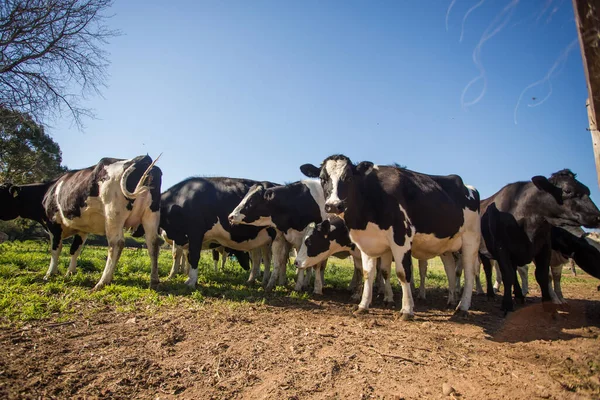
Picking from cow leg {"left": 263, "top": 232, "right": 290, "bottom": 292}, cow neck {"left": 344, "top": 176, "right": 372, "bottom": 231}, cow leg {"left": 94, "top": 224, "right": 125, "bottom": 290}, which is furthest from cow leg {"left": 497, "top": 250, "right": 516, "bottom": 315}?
cow leg {"left": 94, "top": 224, "right": 125, "bottom": 290}

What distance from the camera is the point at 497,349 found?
179 inches

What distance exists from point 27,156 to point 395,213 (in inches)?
1149

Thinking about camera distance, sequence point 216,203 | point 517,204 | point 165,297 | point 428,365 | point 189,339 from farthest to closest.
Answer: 1. point 216,203
2. point 517,204
3. point 165,297
4. point 189,339
5. point 428,365

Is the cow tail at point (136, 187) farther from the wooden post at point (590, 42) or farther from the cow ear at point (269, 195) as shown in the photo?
the wooden post at point (590, 42)

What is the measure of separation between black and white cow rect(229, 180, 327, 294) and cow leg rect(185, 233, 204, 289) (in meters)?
0.96

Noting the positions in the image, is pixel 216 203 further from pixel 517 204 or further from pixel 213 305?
pixel 517 204

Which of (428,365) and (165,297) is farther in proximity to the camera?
(165,297)

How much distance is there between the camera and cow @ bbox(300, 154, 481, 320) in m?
6.36

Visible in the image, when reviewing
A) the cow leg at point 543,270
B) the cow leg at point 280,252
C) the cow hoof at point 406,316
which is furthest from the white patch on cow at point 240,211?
the cow leg at point 543,270

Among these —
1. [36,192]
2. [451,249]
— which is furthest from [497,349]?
[36,192]

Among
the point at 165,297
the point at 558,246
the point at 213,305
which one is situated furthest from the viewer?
the point at 558,246

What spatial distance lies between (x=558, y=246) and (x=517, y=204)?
2.03m

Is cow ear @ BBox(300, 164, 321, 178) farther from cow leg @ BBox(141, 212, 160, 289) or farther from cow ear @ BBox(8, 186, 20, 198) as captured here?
cow ear @ BBox(8, 186, 20, 198)

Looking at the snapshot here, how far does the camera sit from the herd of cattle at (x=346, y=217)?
6.65 metres
